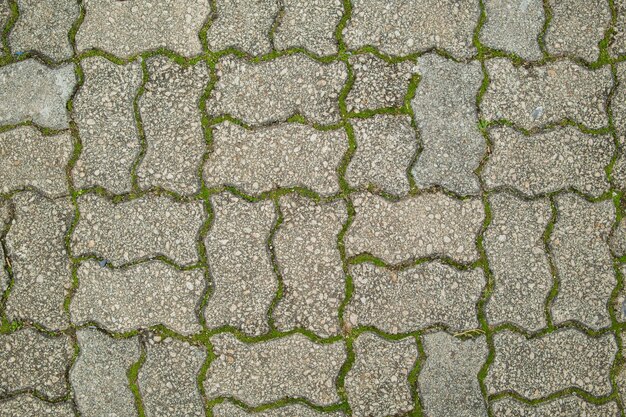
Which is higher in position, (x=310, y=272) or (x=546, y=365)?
(x=310, y=272)

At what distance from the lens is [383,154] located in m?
2.52

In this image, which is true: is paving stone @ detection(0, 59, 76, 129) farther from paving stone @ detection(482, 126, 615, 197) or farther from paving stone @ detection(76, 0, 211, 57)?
paving stone @ detection(482, 126, 615, 197)

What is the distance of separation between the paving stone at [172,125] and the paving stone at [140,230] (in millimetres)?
94

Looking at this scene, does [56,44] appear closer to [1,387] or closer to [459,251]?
[1,387]

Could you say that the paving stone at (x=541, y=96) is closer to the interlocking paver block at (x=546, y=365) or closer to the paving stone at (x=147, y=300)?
the interlocking paver block at (x=546, y=365)

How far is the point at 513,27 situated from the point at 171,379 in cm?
221

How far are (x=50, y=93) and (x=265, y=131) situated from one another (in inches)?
39.0

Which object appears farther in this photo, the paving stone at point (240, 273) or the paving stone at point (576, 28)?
the paving stone at point (576, 28)

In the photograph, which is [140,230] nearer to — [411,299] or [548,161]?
[411,299]

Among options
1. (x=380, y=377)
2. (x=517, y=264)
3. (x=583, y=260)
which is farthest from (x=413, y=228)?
(x=583, y=260)

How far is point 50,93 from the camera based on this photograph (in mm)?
2543

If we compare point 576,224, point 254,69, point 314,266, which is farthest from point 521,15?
point 314,266

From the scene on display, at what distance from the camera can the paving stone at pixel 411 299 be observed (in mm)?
2488

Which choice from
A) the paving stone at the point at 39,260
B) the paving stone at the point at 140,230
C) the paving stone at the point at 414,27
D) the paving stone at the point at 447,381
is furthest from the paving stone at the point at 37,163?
the paving stone at the point at 447,381
